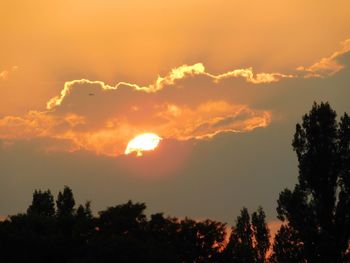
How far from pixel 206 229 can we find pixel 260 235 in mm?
33469

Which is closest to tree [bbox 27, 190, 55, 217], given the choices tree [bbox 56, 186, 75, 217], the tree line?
tree [bbox 56, 186, 75, 217]

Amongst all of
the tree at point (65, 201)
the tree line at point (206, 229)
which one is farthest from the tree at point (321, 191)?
the tree at point (65, 201)

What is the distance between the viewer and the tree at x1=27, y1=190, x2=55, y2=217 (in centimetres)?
7362

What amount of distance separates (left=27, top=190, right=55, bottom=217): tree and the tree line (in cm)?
1569

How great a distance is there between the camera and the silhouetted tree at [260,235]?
→ 86375 millimetres

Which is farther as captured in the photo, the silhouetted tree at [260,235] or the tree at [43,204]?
the silhouetted tree at [260,235]

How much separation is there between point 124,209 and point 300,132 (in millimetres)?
18825

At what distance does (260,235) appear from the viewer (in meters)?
87.7

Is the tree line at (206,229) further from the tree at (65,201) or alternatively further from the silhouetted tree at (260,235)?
the silhouetted tree at (260,235)

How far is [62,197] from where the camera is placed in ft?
245

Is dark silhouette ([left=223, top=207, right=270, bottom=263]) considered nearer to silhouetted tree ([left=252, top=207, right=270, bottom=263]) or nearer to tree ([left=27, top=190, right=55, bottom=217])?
silhouetted tree ([left=252, top=207, right=270, bottom=263])

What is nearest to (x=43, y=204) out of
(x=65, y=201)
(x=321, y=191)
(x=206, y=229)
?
(x=65, y=201)

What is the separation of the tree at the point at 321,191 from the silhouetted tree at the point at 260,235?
38.6 m

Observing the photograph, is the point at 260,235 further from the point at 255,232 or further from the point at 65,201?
the point at 65,201
